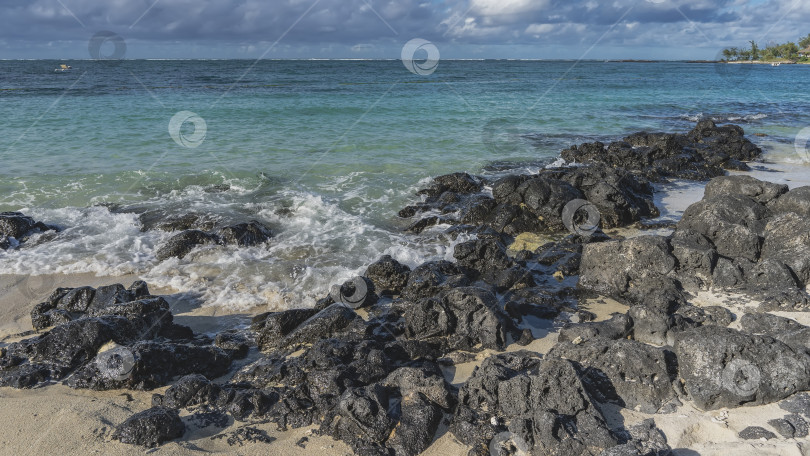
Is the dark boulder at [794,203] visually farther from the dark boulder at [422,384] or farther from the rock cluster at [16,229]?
the rock cluster at [16,229]

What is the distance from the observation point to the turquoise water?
9391mm

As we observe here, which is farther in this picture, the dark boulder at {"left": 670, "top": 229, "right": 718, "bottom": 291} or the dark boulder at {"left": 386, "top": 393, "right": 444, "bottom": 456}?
the dark boulder at {"left": 670, "top": 229, "right": 718, "bottom": 291}

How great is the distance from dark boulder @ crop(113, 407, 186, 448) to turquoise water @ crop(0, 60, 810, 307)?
307cm

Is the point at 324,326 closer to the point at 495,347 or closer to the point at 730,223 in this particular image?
the point at 495,347

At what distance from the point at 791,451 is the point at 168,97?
3925 cm

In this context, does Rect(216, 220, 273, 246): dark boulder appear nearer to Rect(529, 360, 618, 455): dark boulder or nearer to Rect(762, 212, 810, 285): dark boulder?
Rect(529, 360, 618, 455): dark boulder

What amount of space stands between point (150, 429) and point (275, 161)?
13.7 m

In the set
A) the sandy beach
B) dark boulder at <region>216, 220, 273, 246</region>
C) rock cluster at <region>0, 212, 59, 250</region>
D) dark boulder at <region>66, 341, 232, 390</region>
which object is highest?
rock cluster at <region>0, 212, 59, 250</region>

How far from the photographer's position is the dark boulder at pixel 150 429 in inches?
179

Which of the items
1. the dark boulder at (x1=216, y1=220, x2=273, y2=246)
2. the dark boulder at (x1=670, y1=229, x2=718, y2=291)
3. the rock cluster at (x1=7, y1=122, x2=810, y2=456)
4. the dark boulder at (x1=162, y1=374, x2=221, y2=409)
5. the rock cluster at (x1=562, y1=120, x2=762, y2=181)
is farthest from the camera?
the rock cluster at (x1=562, y1=120, x2=762, y2=181)

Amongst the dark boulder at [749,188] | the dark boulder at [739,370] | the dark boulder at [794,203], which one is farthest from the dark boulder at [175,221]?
the dark boulder at [794,203]

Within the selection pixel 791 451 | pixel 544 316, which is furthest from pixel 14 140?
pixel 791 451

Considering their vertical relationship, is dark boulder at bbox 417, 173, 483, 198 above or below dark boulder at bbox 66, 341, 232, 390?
above

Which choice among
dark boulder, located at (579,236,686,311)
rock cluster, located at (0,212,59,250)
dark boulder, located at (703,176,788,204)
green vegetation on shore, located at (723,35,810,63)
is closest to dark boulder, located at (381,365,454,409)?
dark boulder, located at (579,236,686,311)
